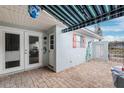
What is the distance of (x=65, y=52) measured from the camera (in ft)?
15.4

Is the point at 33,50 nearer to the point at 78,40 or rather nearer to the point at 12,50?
the point at 12,50

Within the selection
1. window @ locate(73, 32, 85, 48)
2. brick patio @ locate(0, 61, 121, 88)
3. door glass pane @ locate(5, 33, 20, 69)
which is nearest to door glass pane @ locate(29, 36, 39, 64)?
door glass pane @ locate(5, 33, 20, 69)

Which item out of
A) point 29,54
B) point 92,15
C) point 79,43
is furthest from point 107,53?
point 29,54

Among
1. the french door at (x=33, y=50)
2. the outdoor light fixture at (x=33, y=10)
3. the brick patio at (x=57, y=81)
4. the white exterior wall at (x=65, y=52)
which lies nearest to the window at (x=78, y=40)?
the white exterior wall at (x=65, y=52)

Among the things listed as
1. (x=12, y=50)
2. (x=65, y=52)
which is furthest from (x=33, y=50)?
(x=65, y=52)

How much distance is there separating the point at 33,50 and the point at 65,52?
1711 mm

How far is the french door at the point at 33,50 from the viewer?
4334mm

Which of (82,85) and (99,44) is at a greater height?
(99,44)

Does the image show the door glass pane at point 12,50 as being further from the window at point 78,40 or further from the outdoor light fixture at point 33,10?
the window at point 78,40

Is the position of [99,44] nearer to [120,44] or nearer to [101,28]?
[120,44]

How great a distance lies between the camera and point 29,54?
445 cm

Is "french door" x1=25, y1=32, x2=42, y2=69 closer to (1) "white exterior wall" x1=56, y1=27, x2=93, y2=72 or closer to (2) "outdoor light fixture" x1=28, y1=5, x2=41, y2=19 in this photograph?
(1) "white exterior wall" x1=56, y1=27, x2=93, y2=72

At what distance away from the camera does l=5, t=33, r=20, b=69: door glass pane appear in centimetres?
371
